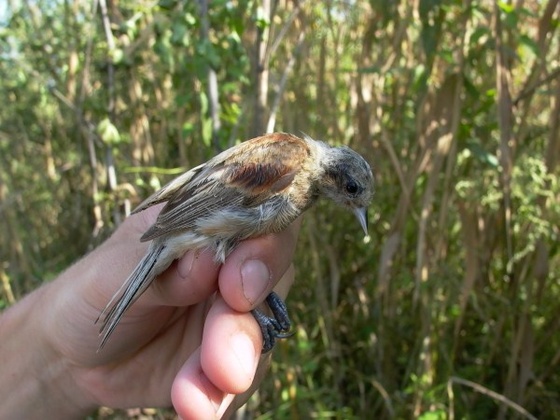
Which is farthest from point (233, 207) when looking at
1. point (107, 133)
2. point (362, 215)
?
point (107, 133)

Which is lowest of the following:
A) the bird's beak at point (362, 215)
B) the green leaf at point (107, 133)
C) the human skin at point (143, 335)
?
the human skin at point (143, 335)

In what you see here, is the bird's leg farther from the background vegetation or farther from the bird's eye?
the background vegetation

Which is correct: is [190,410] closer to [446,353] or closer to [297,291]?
[446,353]

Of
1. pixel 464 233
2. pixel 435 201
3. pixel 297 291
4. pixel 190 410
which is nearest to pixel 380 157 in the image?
pixel 435 201

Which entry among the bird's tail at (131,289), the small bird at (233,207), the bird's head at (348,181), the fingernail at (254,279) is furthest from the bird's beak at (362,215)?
the bird's tail at (131,289)

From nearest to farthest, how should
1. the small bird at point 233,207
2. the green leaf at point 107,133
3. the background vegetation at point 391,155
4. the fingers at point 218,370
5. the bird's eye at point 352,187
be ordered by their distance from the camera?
the fingers at point 218,370 → the small bird at point 233,207 → the bird's eye at point 352,187 → the background vegetation at point 391,155 → the green leaf at point 107,133

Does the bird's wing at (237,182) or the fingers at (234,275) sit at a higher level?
the bird's wing at (237,182)

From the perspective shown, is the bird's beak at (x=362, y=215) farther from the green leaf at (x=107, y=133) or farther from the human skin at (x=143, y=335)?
the green leaf at (x=107, y=133)

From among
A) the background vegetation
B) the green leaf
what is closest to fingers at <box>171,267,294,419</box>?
the background vegetation

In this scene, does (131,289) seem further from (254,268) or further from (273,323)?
(273,323)
